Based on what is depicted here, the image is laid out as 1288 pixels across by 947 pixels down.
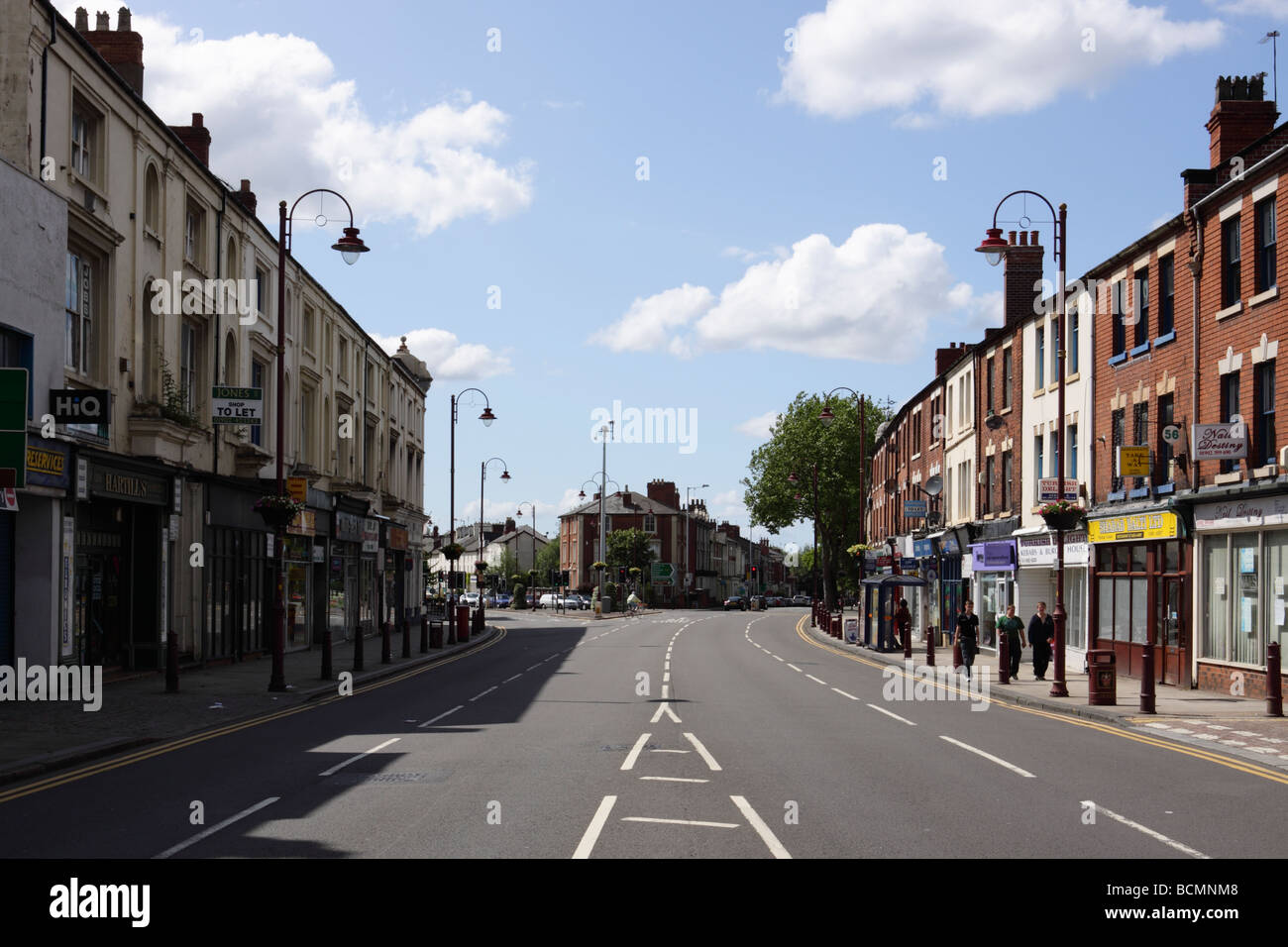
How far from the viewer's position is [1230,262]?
24.9m

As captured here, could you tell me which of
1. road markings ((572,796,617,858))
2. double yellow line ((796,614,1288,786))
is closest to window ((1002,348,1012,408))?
double yellow line ((796,614,1288,786))

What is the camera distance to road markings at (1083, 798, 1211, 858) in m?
9.30

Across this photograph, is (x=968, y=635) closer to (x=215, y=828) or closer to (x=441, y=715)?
(x=441, y=715)

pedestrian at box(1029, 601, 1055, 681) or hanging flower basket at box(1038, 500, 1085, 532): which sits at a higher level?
hanging flower basket at box(1038, 500, 1085, 532)

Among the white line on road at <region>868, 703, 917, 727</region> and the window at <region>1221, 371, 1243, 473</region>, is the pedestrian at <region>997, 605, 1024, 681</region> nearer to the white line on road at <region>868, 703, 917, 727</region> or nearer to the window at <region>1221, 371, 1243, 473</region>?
the window at <region>1221, 371, 1243, 473</region>

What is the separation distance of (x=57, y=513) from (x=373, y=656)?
15.0m

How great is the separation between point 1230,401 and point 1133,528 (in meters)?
4.42

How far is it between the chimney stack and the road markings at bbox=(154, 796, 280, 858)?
2144 centimetres

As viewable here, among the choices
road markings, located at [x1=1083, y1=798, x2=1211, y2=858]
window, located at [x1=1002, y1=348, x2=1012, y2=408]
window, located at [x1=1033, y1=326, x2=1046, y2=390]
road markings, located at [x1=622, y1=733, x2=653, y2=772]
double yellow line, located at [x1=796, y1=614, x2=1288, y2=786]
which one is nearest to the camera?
road markings, located at [x1=1083, y1=798, x2=1211, y2=858]

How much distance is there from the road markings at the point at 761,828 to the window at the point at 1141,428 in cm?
1993

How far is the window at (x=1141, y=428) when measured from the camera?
2803cm

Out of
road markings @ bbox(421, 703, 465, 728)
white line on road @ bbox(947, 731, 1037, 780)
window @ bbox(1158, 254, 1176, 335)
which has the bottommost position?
road markings @ bbox(421, 703, 465, 728)

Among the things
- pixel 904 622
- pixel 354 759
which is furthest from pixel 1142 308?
pixel 354 759

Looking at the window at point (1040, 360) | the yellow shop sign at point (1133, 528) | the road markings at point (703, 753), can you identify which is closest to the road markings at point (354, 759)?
the road markings at point (703, 753)
